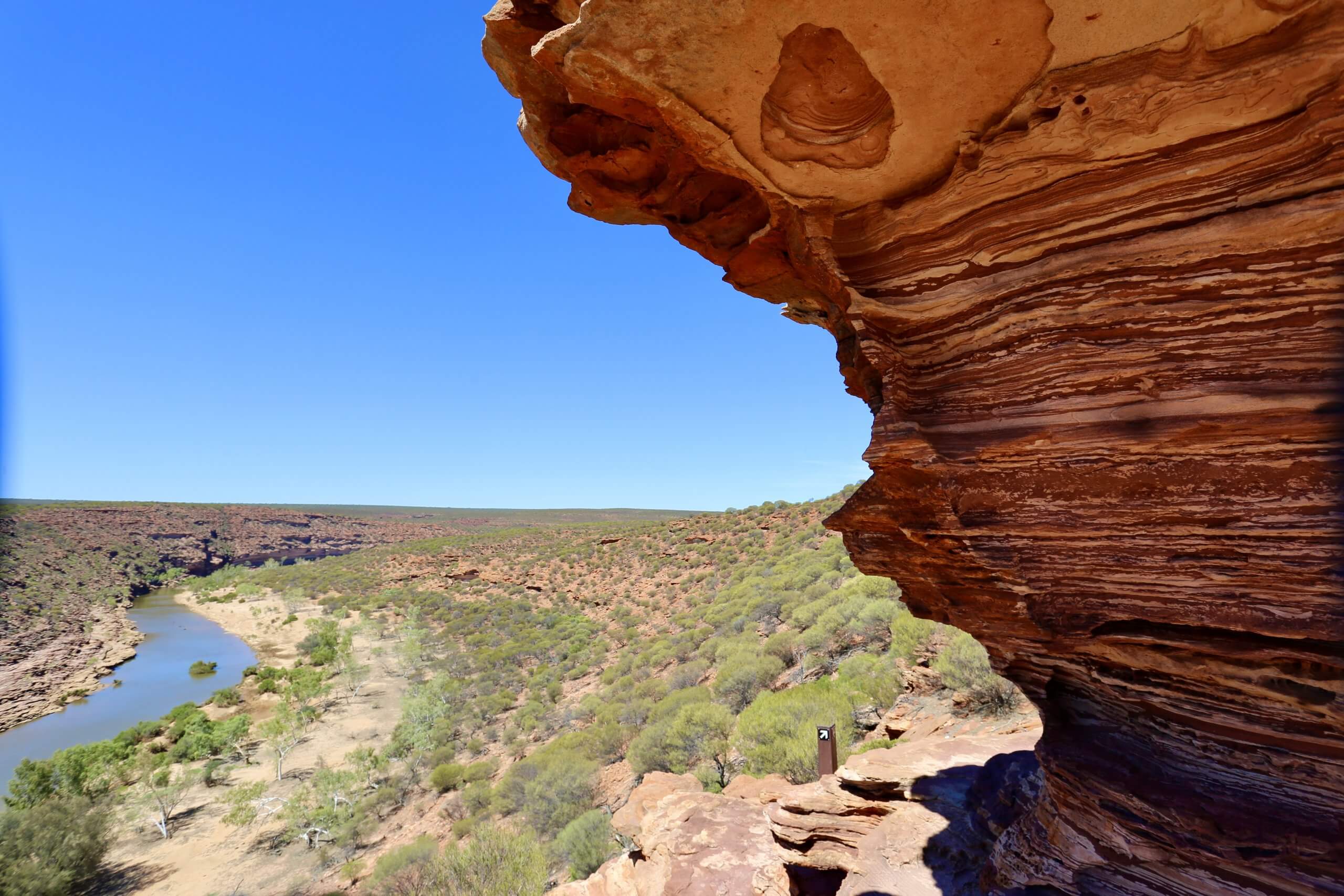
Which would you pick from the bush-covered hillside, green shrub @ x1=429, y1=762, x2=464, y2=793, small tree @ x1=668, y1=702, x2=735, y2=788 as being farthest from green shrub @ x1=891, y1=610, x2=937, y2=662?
green shrub @ x1=429, y1=762, x2=464, y2=793

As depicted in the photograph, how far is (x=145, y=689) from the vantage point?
31.0m

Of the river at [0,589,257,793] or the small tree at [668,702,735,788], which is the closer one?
the small tree at [668,702,735,788]

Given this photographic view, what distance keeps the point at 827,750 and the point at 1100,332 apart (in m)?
7.47

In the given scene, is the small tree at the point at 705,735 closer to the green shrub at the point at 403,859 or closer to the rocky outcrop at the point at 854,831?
the rocky outcrop at the point at 854,831

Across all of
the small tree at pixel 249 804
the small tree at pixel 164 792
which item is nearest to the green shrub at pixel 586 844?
the small tree at pixel 249 804

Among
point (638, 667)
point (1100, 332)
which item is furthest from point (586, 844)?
point (638, 667)

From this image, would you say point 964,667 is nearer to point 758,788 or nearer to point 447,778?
point 758,788

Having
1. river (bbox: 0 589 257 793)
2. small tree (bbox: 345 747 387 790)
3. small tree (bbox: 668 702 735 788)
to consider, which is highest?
small tree (bbox: 668 702 735 788)

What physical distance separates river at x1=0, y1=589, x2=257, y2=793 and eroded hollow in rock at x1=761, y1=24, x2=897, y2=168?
100ft

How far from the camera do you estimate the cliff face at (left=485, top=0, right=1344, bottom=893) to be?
2910 mm

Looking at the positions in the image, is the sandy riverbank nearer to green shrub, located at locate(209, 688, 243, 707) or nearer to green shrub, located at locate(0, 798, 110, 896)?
green shrub, located at locate(209, 688, 243, 707)

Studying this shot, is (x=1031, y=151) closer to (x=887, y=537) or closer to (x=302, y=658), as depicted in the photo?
(x=887, y=537)

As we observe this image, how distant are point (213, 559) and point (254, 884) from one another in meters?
86.7

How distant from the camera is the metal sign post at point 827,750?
8.60 meters
